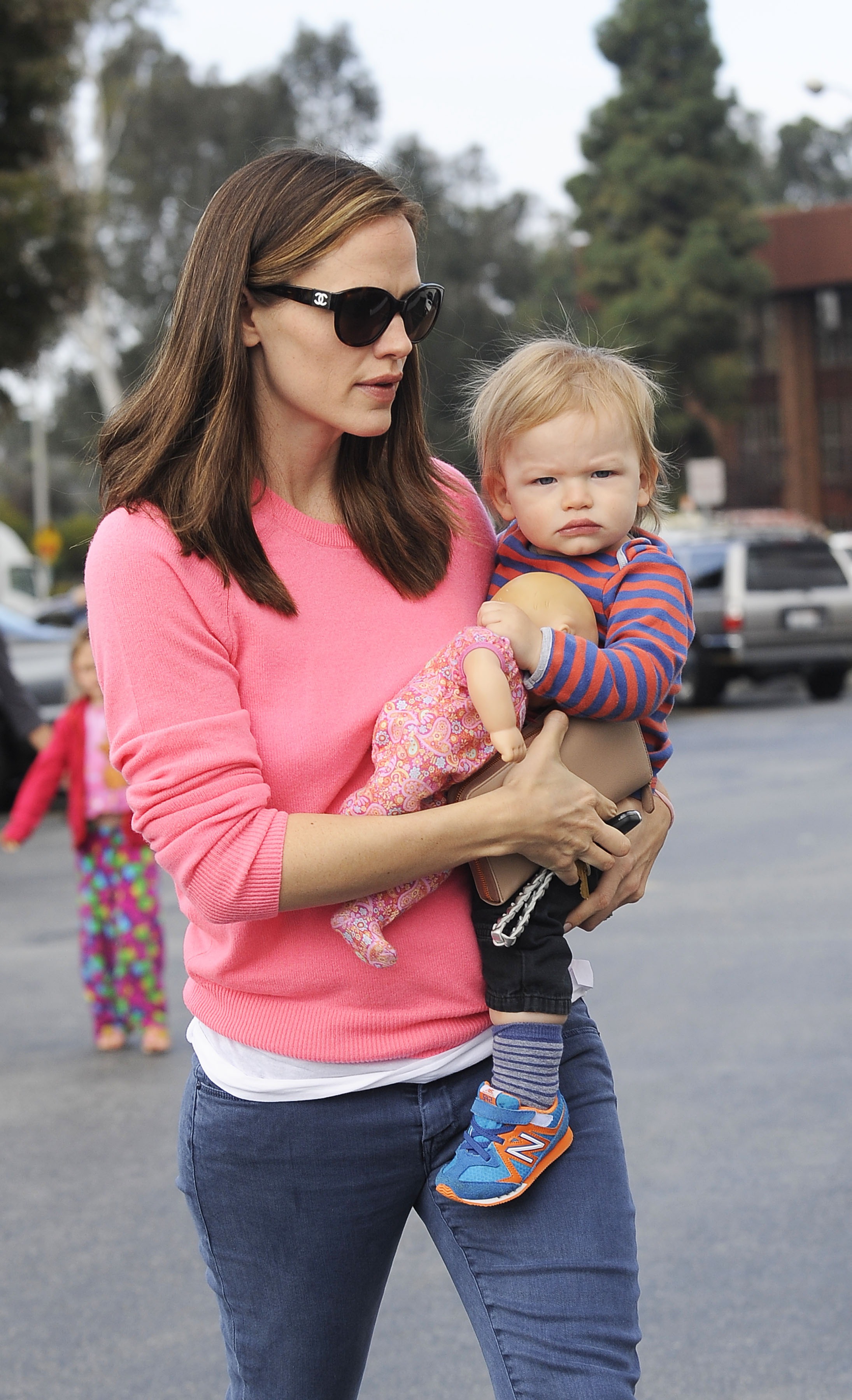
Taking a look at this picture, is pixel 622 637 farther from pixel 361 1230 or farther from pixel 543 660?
pixel 361 1230

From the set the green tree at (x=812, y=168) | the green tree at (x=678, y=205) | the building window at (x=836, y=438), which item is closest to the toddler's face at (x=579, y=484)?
the green tree at (x=678, y=205)

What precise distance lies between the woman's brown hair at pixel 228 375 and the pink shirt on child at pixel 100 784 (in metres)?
4.45

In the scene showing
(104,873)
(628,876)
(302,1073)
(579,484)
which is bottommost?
(104,873)

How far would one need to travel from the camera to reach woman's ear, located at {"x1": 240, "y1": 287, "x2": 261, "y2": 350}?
86.9 inches

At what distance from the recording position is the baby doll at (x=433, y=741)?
214cm

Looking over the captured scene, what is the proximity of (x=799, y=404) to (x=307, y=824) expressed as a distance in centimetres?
6110

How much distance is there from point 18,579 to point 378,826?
28.2 meters

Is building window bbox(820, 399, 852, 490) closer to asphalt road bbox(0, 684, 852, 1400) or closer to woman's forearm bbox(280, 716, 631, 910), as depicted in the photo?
asphalt road bbox(0, 684, 852, 1400)

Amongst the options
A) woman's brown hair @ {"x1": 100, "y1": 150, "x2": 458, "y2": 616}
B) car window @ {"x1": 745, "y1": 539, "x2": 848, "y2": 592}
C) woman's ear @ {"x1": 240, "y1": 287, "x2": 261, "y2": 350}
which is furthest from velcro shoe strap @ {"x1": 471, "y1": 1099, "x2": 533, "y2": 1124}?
car window @ {"x1": 745, "y1": 539, "x2": 848, "y2": 592}

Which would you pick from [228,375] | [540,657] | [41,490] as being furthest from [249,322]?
[41,490]

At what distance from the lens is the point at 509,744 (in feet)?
7.18

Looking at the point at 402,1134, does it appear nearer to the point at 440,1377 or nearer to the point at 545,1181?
the point at 545,1181

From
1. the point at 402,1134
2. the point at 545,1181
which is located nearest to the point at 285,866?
the point at 402,1134

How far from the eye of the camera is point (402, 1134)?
2205mm
